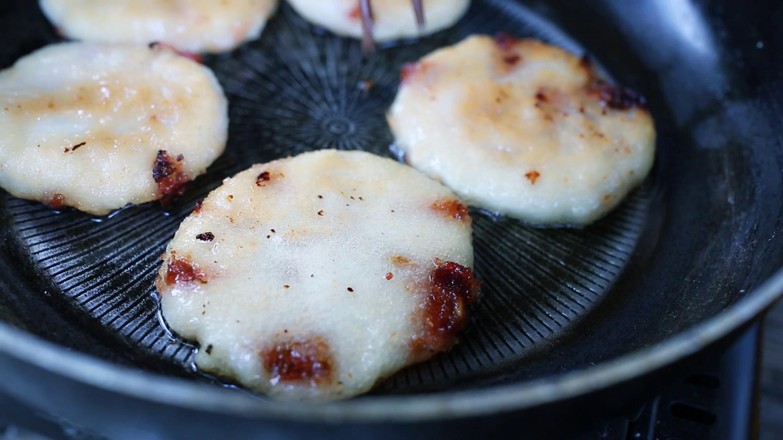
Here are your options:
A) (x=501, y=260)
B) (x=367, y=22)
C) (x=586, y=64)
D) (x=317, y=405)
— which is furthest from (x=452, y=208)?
(x=317, y=405)

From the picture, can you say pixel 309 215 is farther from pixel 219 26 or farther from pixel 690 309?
pixel 690 309

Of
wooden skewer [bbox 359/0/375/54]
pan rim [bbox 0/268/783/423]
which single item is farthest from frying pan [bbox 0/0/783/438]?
wooden skewer [bbox 359/0/375/54]

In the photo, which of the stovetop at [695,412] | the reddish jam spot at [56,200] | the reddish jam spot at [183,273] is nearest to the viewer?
the stovetop at [695,412]

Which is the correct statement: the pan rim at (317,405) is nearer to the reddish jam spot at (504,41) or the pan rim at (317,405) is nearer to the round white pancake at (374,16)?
the reddish jam spot at (504,41)

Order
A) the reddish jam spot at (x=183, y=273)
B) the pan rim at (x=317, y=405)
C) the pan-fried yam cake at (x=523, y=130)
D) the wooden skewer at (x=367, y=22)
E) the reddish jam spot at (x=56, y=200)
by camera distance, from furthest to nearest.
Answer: the wooden skewer at (x=367, y=22)
the pan-fried yam cake at (x=523, y=130)
the reddish jam spot at (x=56, y=200)
the reddish jam spot at (x=183, y=273)
the pan rim at (x=317, y=405)

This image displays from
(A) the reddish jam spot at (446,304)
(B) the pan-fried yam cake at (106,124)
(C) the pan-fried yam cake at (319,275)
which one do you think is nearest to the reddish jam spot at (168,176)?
(B) the pan-fried yam cake at (106,124)
